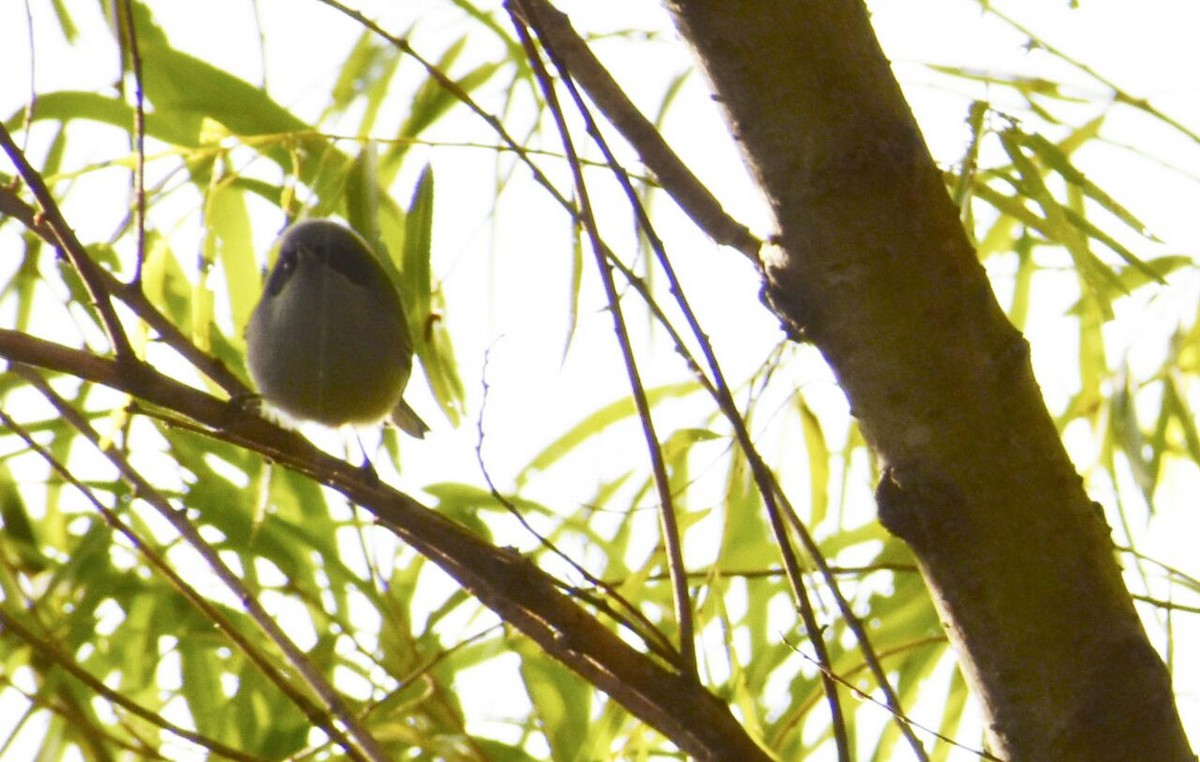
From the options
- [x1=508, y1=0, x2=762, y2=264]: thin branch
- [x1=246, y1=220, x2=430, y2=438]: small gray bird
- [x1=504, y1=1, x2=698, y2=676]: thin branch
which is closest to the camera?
[x1=504, y1=1, x2=698, y2=676]: thin branch

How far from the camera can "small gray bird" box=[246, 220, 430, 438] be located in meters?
1.27

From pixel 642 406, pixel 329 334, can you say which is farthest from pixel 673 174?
pixel 329 334

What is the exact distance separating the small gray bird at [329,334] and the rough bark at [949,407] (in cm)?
66

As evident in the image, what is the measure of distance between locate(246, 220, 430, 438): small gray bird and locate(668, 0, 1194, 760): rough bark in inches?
25.8

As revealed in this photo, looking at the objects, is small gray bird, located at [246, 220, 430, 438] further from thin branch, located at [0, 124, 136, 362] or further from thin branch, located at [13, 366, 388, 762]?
thin branch, located at [0, 124, 136, 362]

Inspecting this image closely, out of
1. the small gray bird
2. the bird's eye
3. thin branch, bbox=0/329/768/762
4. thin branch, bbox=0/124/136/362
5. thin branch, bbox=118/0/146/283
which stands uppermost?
the bird's eye

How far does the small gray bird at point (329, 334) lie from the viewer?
4.17 ft

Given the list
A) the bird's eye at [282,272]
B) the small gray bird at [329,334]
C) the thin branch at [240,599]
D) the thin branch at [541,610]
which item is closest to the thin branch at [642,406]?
the thin branch at [541,610]

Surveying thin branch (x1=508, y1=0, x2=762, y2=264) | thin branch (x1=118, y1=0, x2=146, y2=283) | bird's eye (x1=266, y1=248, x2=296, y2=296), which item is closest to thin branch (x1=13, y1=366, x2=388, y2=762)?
thin branch (x1=118, y1=0, x2=146, y2=283)

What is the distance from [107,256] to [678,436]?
0.56 metres

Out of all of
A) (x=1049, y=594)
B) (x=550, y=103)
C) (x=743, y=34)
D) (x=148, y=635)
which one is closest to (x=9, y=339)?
(x=550, y=103)

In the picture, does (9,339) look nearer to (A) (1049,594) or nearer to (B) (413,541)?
(B) (413,541)

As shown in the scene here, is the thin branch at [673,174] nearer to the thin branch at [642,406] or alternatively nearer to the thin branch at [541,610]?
the thin branch at [642,406]

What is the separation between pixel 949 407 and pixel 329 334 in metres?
0.77
